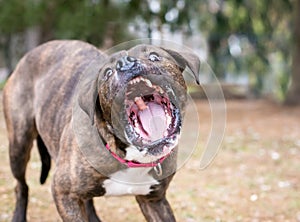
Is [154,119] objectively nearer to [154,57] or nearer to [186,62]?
[154,57]

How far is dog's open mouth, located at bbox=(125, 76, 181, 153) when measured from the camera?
3184 mm

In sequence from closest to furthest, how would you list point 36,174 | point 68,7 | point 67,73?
1. point 67,73
2. point 36,174
3. point 68,7

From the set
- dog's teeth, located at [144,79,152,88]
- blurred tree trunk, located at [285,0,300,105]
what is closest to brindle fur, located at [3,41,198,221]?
dog's teeth, located at [144,79,152,88]

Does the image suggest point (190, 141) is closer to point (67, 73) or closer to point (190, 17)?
point (67, 73)

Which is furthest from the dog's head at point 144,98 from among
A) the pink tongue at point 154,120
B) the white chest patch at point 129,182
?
the white chest patch at point 129,182

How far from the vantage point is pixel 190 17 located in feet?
44.4

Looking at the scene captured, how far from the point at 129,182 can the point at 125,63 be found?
0.86m

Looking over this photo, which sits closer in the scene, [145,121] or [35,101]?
[145,121]

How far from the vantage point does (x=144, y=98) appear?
3.19 m

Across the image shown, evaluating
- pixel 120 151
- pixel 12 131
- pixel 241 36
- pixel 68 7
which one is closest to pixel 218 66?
pixel 241 36

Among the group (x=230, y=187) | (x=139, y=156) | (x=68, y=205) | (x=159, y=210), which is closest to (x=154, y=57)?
(x=139, y=156)

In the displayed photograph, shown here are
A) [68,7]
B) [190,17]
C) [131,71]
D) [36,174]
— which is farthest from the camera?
[190,17]

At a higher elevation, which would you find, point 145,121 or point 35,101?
point 145,121

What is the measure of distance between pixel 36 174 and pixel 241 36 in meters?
9.46
